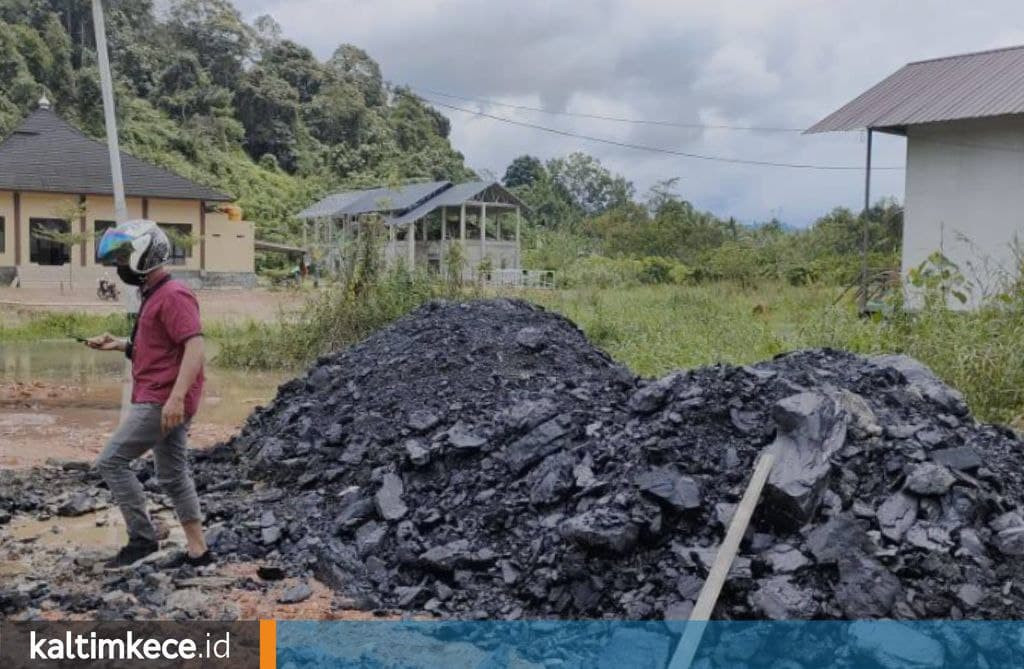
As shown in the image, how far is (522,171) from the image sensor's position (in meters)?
59.9

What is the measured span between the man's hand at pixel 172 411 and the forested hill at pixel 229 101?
39629 mm

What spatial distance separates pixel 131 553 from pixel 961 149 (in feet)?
45.2

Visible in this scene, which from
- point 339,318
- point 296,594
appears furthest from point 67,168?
point 296,594

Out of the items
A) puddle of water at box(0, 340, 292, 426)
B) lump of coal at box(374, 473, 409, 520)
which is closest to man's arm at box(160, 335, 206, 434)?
lump of coal at box(374, 473, 409, 520)

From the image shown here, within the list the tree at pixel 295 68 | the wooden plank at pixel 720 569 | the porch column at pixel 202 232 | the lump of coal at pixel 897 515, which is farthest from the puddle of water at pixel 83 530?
the tree at pixel 295 68

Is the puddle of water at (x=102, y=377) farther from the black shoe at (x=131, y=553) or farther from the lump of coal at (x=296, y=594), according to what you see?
the lump of coal at (x=296, y=594)

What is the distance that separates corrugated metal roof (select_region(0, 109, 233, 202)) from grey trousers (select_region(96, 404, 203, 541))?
2617 cm

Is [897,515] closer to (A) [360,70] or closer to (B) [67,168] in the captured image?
(B) [67,168]

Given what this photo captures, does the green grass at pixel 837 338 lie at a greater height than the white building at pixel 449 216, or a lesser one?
lesser

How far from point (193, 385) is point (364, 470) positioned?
159 cm

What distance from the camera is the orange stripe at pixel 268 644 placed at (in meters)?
3.73

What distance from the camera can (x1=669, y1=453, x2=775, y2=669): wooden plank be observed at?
369 centimetres

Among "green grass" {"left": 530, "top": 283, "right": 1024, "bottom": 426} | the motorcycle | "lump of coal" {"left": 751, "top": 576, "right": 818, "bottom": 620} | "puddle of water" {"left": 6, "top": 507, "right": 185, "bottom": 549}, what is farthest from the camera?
the motorcycle

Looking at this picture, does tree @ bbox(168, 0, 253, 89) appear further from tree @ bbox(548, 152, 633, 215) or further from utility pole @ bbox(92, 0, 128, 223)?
utility pole @ bbox(92, 0, 128, 223)
